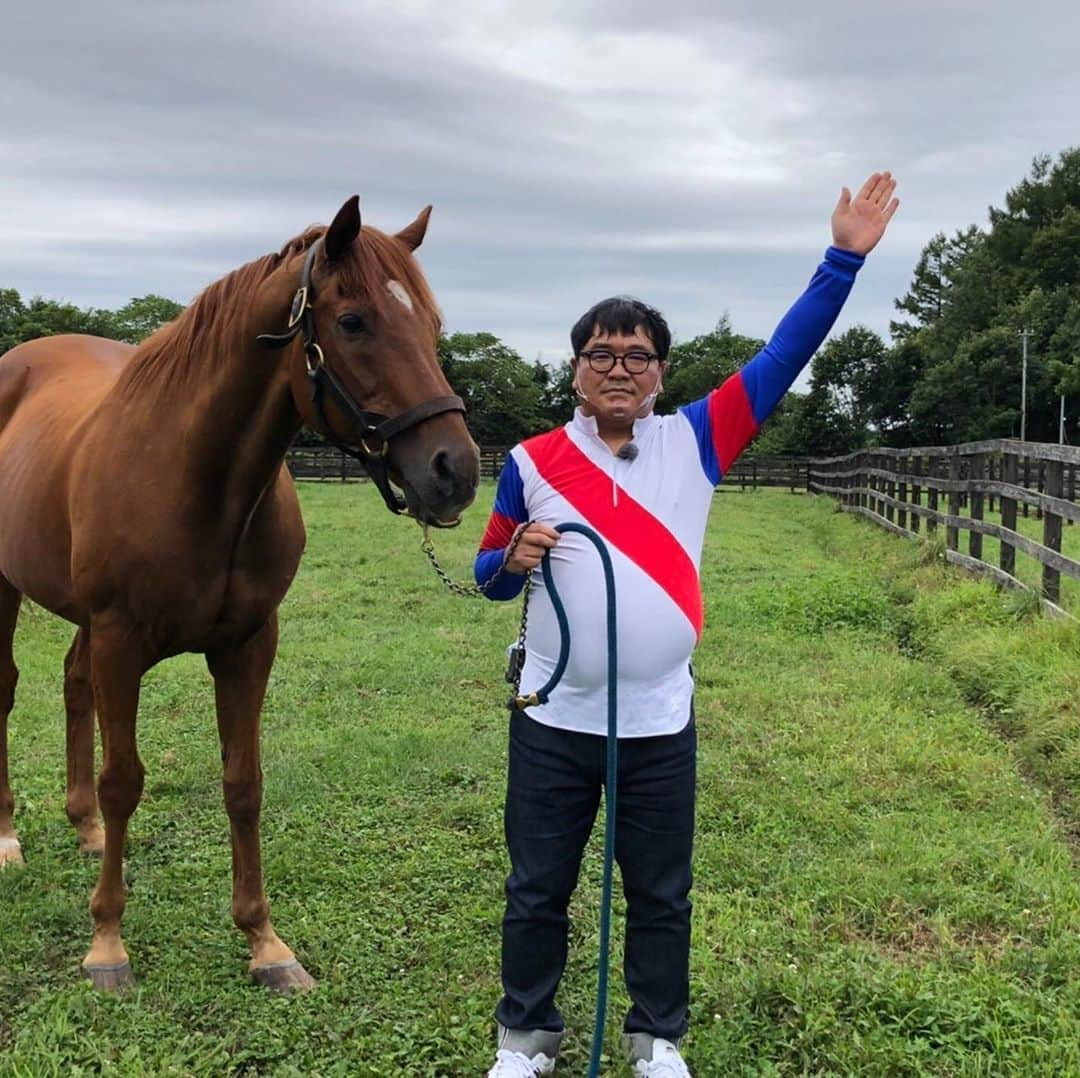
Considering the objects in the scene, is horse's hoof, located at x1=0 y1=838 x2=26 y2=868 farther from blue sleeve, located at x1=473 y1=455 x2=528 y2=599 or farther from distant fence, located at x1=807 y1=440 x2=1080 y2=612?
distant fence, located at x1=807 y1=440 x2=1080 y2=612

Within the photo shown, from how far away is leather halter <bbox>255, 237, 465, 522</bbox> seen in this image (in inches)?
84.1

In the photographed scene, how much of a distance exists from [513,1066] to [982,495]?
8042mm

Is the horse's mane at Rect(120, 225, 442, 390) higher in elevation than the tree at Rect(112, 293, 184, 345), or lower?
lower

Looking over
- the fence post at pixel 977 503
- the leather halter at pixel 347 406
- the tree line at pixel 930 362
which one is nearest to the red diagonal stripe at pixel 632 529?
the leather halter at pixel 347 406

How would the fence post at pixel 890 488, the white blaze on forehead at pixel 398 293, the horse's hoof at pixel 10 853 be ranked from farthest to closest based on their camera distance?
the fence post at pixel 890 488
the horse's hoof at pixel 10 853
the white blaze on forehead at pixel 398 293

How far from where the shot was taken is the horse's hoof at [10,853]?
11.9 ft

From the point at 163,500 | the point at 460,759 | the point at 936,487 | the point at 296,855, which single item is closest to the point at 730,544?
the point at 936,487

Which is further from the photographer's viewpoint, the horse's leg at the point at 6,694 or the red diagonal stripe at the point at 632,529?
the horse's leg at the point at 6,694

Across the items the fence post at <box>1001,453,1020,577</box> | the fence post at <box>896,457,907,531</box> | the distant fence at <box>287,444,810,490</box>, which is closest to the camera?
the fence post at <box>1001,453,1020,577</box>

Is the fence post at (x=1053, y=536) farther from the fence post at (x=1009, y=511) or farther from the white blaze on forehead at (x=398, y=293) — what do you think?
the white blaze on forehead at (x=398, y=293)

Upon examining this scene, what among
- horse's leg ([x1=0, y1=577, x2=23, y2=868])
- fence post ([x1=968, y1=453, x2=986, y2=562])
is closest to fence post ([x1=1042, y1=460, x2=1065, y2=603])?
fence post ([x1=968, y1=453, x2=986, y2=562])

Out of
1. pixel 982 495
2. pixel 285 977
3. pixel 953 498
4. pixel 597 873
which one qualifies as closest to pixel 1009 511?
pixel 982 495

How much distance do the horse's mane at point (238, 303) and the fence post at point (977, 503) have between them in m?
7.44

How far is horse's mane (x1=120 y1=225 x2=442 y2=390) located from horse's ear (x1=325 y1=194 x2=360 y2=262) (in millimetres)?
24
